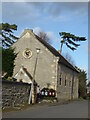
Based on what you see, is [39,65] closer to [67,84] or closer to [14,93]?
[67,84]

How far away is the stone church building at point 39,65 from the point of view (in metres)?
37.7

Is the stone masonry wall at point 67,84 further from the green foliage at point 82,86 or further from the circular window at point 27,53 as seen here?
the green foliage at point 82,86

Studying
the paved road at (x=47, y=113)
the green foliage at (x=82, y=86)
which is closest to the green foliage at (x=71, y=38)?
the green foliage at (x=82, y=86)

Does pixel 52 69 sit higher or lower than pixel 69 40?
lower

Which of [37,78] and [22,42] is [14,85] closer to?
[37,78]

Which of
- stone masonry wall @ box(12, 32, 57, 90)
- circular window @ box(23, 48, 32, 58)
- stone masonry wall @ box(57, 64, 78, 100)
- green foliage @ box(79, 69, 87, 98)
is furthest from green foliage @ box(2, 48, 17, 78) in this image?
green foliage @ box(79, 69, 87, 98)

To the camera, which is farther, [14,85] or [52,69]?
[52,69]

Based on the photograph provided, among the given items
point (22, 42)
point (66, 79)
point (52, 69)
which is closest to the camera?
point (52, 69)

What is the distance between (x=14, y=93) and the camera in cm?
2172

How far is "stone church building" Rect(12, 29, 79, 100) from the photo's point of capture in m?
37.7

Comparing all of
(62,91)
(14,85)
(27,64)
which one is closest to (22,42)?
(27,64)

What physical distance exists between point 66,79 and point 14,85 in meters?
23.7

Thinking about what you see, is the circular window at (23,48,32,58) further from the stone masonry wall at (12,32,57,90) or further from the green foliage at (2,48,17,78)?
the green foliage at (2,48,17,78)

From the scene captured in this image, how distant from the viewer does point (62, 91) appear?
4116 centimetres
